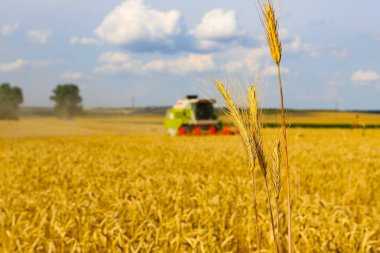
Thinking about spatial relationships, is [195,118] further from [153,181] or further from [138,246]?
[138,246]

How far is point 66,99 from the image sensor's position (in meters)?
96.3

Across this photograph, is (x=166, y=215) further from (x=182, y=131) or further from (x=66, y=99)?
(x=66, y=99)

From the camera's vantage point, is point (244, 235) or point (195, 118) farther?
point (195, 118)

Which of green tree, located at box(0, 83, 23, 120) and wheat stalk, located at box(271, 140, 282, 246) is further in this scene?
green tree, located at box(0, 83, 23, 120)

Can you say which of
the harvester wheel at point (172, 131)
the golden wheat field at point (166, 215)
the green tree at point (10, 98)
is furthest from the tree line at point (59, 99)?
the golden wheat field at point (166, 215)

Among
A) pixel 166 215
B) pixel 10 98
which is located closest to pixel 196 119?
pixel 166 215

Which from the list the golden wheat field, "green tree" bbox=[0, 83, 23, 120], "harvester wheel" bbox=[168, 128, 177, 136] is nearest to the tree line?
"green tree" bbox=[0, 83, 23, 120]

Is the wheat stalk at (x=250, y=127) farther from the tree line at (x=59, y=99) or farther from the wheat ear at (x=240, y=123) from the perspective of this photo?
the tree line at (x=59, y=99)

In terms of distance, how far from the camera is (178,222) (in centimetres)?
430

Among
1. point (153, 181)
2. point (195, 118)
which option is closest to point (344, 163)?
point (153, 181)

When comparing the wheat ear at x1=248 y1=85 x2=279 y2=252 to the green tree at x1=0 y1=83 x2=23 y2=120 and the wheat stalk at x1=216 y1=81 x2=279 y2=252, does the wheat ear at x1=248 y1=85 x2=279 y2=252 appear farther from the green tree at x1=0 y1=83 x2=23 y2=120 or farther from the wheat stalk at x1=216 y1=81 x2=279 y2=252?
the green tree at x1=0 y1=83 x2=23 y2=120

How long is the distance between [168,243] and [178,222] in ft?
1.03

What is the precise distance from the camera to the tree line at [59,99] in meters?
89.8

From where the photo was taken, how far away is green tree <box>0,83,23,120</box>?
8612 cm
